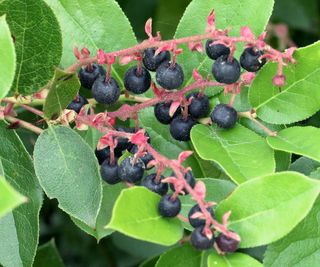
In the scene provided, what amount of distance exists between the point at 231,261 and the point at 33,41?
72cm

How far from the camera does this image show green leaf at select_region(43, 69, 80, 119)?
1.70 m

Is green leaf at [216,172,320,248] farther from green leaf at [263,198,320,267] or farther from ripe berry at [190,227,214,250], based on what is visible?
green leaf at [263,198,320,267]

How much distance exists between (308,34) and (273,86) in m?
2.15

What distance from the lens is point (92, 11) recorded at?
201cm

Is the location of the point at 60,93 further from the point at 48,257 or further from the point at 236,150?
the point at 48,257

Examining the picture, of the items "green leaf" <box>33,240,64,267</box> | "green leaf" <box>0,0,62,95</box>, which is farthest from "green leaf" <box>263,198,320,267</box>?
"green leaf" <box>33,240,64,267</box>

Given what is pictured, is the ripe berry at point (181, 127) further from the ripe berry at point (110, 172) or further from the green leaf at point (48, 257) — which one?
the green leaf at point (48, 257)

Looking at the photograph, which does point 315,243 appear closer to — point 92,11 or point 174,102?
point 174,102

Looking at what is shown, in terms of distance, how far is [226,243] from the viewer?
5.11ft

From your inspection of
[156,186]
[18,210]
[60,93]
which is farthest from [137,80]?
[18,210]

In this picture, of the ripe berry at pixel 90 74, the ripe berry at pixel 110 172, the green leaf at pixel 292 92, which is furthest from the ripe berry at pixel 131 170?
the green leaf at pixel 292 92

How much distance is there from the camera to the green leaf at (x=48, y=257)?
262 centimetres

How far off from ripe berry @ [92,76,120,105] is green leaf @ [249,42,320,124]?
13.9 inches

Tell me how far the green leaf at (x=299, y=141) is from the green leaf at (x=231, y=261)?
29cm
